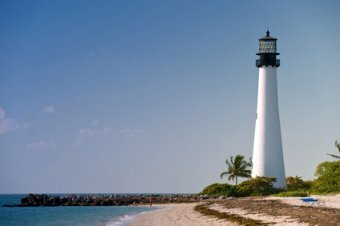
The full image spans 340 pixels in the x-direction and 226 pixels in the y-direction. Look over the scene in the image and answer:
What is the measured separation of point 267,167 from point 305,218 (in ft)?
105

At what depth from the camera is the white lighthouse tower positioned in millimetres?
54594

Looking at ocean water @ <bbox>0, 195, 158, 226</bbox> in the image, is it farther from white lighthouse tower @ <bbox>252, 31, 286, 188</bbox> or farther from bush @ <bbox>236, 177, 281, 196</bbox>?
white lighthouse tower @ <bbox>252, 31, 286, 188</bbox>

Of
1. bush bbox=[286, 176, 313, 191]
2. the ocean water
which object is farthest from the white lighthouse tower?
the ocean water

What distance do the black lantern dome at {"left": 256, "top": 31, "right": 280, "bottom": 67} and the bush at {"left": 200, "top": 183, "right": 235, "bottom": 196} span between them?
46.8ft

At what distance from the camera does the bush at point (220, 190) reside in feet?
200

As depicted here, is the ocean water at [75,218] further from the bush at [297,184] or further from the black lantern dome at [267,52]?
the black lantern dome at [267,52]

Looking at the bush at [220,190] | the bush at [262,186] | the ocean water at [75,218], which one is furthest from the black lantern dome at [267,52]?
the ocean water at [75,218]

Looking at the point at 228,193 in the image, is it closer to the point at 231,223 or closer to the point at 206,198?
the point at 206,198

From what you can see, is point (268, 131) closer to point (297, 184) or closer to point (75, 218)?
point (297, 184)

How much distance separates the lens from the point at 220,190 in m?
62.8

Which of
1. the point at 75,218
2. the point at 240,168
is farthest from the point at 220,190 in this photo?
the point at 75,218

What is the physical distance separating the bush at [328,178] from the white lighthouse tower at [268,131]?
5600mm

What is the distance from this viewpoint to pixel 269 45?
58.3 m

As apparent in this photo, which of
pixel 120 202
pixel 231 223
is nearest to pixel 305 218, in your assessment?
pixel 231 223
